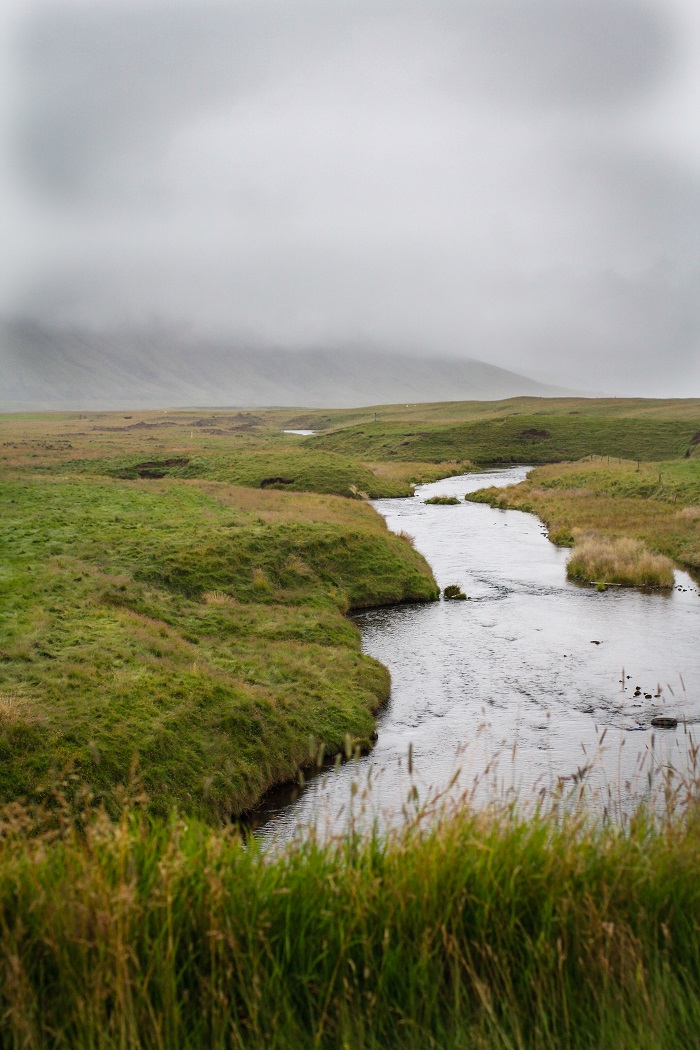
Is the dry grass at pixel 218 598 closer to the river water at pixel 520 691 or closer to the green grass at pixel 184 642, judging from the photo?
the green grass at pixel 184 642

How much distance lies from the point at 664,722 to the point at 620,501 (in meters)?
42.5

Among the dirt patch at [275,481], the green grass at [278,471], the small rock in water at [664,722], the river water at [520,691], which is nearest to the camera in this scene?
the river water at [520,691]

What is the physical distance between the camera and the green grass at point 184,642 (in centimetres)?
1627

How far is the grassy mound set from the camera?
121 feet

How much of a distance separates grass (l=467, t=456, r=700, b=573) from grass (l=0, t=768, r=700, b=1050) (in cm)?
3731

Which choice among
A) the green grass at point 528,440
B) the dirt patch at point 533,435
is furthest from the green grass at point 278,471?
the dirt patch at point 533,435

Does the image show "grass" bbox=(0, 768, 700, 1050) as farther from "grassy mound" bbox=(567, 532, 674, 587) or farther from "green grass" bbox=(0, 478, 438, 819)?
"grassy mound" bbox=(567, 532, 674, 587)

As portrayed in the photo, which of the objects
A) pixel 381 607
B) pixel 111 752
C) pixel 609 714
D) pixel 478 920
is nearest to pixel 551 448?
pixel 381 607

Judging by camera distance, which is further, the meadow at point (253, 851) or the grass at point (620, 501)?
the grass at point (620, 501)

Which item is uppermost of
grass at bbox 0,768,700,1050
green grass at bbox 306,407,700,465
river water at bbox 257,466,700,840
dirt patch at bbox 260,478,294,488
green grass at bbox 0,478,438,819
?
green grass at bbox 306,407,700,465

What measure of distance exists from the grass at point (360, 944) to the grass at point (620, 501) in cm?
3731

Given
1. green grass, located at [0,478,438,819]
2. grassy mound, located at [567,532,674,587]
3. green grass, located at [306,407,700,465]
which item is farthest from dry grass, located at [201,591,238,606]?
green grass, located at [306,407,700,465]

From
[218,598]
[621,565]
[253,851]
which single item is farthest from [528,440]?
[253,851]

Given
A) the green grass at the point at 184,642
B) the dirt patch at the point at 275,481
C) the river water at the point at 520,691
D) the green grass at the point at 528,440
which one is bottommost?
the river water at the point at 520,691
